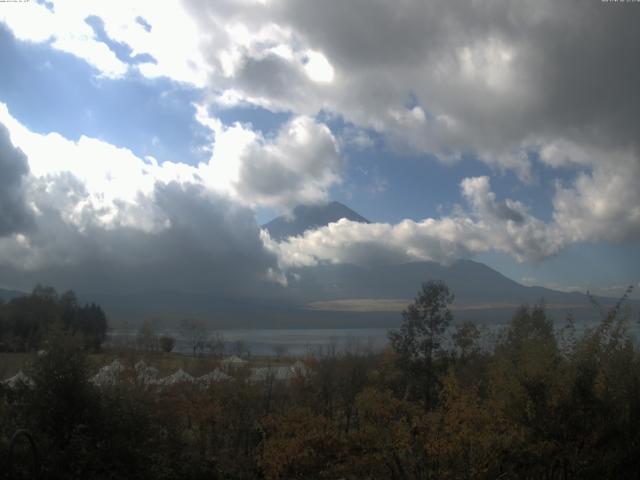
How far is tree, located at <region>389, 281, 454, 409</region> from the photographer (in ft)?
87.4

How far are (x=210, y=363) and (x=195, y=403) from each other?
16.6 m

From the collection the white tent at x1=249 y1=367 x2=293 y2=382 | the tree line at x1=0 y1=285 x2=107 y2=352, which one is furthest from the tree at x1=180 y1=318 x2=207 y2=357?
the white tent at x1=249 y1=367 x2=293 y2=382

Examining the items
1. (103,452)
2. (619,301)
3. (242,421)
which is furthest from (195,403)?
(619,301)

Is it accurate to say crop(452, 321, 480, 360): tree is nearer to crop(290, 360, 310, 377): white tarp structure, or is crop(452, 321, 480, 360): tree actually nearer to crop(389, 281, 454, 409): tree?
crop(389, 281, 454, 409): tree

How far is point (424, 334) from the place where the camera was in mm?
26703

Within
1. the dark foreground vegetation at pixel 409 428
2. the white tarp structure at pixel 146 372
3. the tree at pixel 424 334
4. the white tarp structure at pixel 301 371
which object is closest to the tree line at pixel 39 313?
the white tarp structure at pixel 301 371

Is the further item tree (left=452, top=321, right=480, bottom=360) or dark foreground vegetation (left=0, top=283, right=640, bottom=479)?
tree (left=452, top=321, right=480, bottom=360)

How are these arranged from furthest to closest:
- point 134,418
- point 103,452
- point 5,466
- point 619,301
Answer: point 619,301 < point 134,418 < point 103,452 < point 5,466

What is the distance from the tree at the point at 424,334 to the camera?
26625mm

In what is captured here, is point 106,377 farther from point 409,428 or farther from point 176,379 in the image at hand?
point 176,379

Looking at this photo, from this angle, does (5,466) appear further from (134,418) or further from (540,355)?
(540,355)

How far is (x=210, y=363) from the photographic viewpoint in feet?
127

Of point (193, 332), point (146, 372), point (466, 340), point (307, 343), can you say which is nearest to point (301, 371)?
point (146, 372)

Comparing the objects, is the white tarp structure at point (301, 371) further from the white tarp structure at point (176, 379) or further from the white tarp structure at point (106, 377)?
the white tarp structure at point (106, 377)
